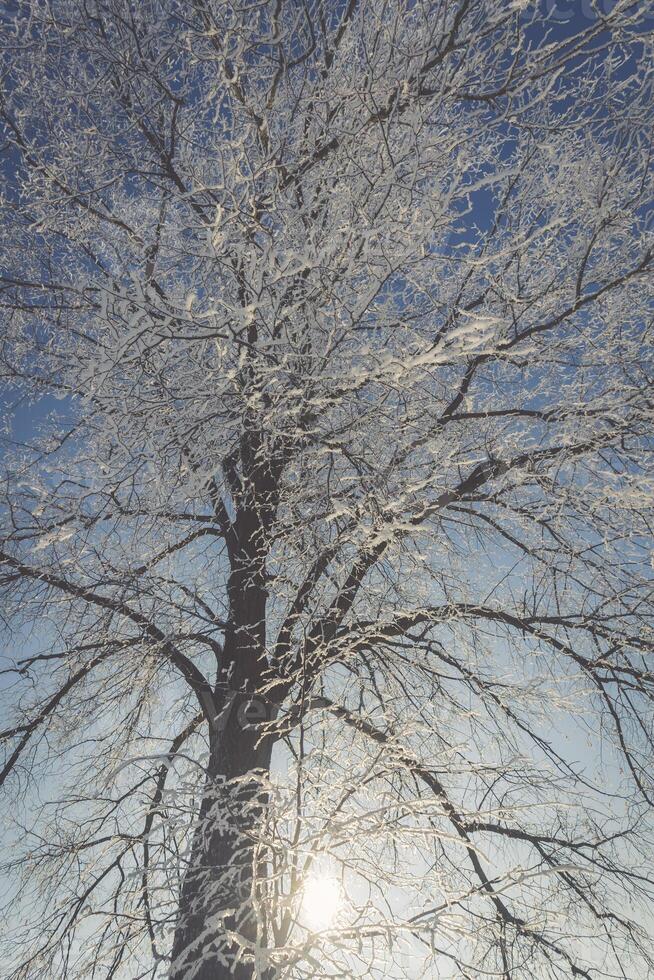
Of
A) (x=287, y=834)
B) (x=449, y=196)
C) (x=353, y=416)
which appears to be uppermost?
(x=449, y=196)

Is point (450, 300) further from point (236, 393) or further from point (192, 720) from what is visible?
point (192, 720)

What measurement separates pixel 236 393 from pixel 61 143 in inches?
99.2

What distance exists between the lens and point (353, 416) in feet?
12.2

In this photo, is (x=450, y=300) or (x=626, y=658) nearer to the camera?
(x=626, y=658)

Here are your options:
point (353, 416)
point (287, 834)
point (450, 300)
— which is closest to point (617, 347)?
point (450, 300)

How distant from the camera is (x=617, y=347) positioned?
15.5ft

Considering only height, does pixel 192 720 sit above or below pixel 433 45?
below

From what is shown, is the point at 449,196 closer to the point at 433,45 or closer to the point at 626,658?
the point at 433,45

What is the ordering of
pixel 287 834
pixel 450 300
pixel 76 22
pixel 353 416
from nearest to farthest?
pixel 287 834, pixel 353 416, pixel 76 22, pixel 450 300

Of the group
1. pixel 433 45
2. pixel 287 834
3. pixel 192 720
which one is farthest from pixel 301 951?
pixel 433 45

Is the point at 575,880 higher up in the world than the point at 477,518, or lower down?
lower down

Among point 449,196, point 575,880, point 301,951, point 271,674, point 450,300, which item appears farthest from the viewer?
point 450,300

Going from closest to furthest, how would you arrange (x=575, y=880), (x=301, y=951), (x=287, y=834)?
(x=301, y=951), (x=287, y=834), (x=575, y=880)

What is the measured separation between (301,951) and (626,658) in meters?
3.61
